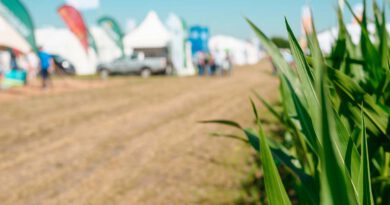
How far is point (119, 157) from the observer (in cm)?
537

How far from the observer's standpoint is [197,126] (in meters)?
7.43

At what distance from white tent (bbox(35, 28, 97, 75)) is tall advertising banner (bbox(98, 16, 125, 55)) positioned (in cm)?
164

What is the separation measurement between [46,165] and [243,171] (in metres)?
2.55

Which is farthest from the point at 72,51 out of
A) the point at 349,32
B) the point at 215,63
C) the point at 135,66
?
the point at 349,32

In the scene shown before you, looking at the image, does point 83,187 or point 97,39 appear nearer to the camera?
point 83,187

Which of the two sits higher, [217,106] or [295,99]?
[295,99]

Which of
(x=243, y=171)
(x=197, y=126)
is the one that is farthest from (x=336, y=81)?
(x=197, y=126)

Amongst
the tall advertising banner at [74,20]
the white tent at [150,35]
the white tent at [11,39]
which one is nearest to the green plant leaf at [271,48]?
the white tent at [11,39]

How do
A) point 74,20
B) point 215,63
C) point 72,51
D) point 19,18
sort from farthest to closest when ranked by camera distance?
1. point 72,51
2. point 215,63
3. point 74,20
4. point 19,18

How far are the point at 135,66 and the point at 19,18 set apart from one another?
11.4m

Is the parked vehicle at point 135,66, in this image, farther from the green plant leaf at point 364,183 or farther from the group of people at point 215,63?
the green plant leaf at point 364,183

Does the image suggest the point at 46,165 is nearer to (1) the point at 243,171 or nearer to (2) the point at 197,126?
(1) the point at 243,171

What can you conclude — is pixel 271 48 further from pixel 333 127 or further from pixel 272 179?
pixel 333 127

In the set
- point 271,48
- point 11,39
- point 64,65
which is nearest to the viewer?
point 271,48
